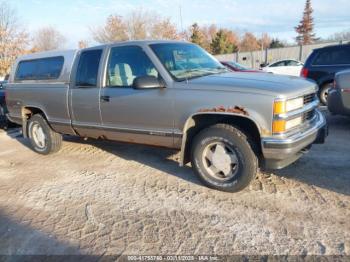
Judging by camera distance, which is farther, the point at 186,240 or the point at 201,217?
the point at 201,217

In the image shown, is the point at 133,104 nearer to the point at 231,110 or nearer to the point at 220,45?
→ the point at 231,110

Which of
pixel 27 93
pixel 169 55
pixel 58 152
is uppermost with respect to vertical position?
pixel 169 55

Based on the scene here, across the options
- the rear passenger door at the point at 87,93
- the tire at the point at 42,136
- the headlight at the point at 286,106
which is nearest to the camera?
the headlight at the point at 286,106

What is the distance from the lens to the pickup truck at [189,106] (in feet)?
11.9

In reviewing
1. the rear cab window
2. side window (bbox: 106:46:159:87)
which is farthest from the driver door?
the rear cab window

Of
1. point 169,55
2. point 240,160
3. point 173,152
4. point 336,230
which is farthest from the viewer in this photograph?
point 173,152

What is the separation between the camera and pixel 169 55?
14.9 ft

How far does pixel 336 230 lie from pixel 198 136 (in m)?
1.83

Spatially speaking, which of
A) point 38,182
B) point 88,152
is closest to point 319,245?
point 38,182

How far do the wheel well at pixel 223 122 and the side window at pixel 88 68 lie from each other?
176cm

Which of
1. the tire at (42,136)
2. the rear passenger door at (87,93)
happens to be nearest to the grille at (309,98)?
the rear passenger door at (87,93)

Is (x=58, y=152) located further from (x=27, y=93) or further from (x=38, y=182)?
(x=38, y=182)

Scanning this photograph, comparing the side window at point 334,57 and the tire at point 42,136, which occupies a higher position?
the side window at point 334,57

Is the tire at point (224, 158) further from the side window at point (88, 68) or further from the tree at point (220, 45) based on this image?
the tree at point (220, 45)
